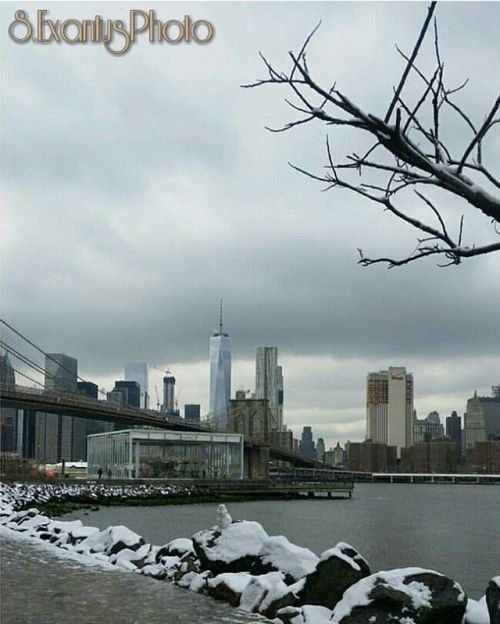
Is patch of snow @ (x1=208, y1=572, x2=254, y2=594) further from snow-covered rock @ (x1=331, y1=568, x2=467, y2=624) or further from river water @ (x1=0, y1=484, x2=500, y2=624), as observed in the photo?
snow-covered rock @ (x1=331, y1=568, x2=467, y2=624)

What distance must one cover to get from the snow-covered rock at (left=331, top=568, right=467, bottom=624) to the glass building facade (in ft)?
218

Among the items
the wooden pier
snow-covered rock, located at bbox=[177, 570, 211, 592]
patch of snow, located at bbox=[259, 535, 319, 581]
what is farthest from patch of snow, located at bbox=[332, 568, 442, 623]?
the wooden pier

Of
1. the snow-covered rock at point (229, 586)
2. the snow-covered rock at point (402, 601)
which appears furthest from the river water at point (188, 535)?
A: the snow-covered rock at point (402, 601)

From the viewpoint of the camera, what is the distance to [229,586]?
9008 millimetres

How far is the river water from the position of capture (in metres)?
8.23

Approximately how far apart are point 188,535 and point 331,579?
17.3 metres

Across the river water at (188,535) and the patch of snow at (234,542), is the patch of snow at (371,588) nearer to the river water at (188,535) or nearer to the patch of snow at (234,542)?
the river water at (188,535)

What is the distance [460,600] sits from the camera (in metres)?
7.66

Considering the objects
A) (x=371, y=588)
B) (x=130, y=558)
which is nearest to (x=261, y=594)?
(x=371, y=588)

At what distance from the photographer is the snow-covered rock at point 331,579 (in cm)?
840

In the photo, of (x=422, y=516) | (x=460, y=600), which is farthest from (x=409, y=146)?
(x=422, y=516)

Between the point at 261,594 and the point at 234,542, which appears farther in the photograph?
the point at 234,542

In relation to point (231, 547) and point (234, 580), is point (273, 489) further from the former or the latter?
point (234, 580)

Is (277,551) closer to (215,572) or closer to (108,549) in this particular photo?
(215,572)
